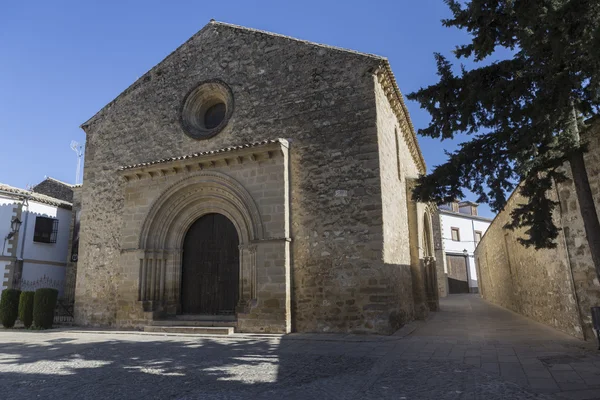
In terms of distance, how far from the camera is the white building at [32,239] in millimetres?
15398

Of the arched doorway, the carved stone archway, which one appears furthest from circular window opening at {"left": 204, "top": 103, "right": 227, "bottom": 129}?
the arched doorway

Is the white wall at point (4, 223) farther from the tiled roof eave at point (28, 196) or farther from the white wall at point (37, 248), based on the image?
the tiled roof eave at point (28, 196)

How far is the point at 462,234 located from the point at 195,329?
27.7 metres

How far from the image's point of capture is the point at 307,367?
17.9 ft

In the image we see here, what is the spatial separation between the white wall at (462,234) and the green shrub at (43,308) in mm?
25237

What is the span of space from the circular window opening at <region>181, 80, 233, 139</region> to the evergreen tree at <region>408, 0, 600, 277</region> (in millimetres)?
6232

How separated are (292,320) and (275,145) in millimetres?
3741

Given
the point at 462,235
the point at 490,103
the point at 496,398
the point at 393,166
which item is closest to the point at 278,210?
the point at 393,166

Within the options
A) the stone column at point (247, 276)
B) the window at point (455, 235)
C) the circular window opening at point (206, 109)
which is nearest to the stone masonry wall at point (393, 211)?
the stone column at point (247, 276)

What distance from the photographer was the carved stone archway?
9.88 m

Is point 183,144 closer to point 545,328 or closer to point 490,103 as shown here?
point 490,103

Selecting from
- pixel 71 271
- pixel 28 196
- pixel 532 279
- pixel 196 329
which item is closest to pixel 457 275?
pixel 532 279

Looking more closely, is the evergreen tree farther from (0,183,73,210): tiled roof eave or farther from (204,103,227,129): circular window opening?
(0,183,73,210): tiled roof eave

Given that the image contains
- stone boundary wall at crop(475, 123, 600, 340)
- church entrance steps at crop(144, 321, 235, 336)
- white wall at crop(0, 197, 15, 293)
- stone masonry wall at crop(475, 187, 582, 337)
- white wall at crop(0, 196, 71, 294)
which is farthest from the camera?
white wall at crop(0, 196, 71, 294)
